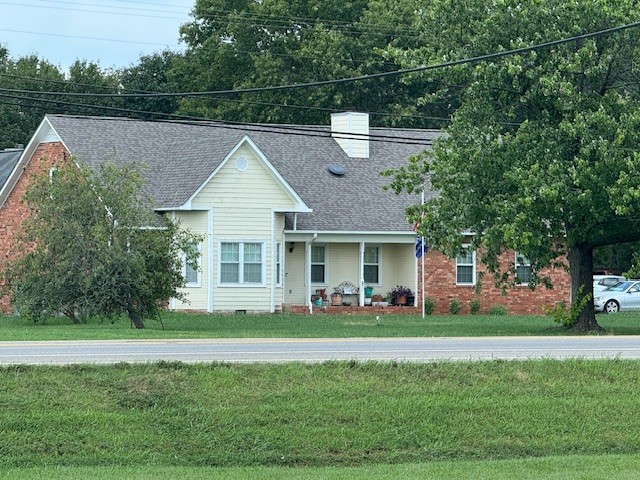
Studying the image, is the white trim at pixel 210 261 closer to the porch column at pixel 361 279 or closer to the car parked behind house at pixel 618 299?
the porch column at pixel 361 279

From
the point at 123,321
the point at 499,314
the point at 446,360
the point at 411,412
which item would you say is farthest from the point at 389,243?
the point at 411,412

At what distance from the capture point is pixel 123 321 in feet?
124

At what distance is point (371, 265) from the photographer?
1863 inches

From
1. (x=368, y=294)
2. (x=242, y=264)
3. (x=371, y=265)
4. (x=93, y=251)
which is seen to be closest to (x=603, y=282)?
(x=371, y=265)

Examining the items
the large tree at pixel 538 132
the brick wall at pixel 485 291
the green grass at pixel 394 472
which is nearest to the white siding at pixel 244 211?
the brick wall at pixel 485 291

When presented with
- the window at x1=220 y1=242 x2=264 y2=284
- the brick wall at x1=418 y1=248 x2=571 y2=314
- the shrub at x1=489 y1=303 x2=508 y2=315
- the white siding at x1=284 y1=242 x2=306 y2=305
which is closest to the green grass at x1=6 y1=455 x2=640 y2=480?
the window at x1=220 y1=242 x2=264 y2=284

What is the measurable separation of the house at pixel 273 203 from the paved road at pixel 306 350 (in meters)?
17.5

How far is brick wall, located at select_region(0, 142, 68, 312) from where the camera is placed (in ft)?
148

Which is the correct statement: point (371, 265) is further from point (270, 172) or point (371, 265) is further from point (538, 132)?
point (538, 132)

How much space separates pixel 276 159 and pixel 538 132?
61.7ft

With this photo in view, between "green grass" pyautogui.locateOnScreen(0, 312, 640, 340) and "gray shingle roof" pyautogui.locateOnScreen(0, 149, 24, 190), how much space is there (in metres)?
10.3

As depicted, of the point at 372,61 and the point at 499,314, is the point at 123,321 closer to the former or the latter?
the point at 499,314

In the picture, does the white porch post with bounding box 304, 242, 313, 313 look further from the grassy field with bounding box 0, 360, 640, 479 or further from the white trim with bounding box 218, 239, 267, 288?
the grassy field with bounding box 0, 360, 640, 479

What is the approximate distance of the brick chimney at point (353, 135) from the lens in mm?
49844
